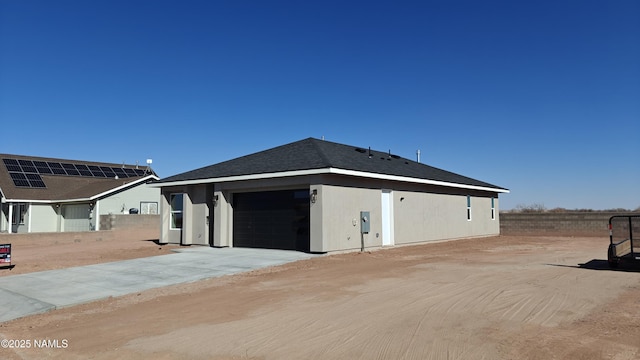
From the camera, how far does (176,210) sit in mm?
21625

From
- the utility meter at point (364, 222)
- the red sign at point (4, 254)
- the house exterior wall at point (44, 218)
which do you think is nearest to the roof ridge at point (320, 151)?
the utility meter at point (364, 222)

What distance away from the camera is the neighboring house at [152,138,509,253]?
15875 mm

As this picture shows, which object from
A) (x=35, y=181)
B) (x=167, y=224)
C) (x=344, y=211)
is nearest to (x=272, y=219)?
(x=344, y=211)

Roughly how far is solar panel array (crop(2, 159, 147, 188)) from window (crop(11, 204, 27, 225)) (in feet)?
6.86

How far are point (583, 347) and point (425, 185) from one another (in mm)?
16175

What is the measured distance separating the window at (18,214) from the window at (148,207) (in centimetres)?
922

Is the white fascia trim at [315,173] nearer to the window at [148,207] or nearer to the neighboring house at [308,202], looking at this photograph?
the neighboring house at [308,202]

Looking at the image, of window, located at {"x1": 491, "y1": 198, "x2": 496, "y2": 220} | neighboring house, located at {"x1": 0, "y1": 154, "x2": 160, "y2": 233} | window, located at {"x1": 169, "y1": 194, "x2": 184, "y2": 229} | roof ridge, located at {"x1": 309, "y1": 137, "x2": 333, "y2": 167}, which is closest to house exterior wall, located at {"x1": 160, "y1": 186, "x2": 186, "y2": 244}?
window, located at {"x1": 169, "y1": 194, "x2": 184, "y2": 229}

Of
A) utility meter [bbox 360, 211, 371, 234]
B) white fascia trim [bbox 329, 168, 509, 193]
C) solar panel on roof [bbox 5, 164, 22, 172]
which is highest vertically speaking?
solar panel on roof [bbox 5, 164, 22, 172]

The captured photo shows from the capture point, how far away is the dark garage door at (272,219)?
16.5 m

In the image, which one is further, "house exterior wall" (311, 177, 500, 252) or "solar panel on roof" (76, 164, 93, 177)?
"solar panel on roof" (76, 164, 93, 177)

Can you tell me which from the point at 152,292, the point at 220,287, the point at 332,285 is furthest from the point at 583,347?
the point at 152,292

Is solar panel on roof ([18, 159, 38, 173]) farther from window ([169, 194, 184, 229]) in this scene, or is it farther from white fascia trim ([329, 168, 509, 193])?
white fascia trim ([329, 168, 509, 193])

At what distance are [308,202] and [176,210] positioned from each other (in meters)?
8.58
